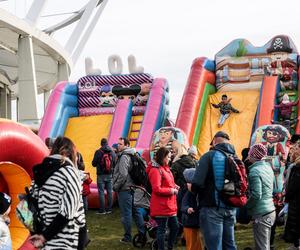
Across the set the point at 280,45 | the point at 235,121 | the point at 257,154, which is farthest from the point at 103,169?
the point at 280,45

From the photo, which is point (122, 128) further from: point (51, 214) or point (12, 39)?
point (12, 39)

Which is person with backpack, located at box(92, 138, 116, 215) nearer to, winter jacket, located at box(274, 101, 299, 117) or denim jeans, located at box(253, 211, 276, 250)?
winter jacket, located at box(274, 101, 299, 117)

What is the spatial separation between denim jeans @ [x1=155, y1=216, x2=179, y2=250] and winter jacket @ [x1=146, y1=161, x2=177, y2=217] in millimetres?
111

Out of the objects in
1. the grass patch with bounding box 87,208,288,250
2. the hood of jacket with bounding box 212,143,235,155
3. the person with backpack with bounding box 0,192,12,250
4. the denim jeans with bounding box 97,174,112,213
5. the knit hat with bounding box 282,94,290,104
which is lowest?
the grass patch with bounding box 87,208,288,250

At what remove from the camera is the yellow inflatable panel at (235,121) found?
45.3 ft

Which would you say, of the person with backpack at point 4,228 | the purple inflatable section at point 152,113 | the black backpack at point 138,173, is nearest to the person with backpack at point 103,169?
the purple inflatable section at point 152,113

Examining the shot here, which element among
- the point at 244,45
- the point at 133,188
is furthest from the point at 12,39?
the point at 133,188

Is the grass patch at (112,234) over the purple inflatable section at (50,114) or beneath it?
beneath

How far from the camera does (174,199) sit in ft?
24.5

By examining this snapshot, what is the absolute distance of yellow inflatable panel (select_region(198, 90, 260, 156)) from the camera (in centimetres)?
1380

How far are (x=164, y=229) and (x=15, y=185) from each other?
1.91m

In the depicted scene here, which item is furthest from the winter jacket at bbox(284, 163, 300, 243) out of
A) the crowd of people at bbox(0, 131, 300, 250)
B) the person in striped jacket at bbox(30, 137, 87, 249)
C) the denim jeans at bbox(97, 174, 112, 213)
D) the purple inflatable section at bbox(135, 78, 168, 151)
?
the purple inflatable section at bbox(135, 78, 168, 151)

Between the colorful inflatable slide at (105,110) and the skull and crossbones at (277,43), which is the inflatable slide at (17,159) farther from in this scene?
the skull and crossbones at (277,43)

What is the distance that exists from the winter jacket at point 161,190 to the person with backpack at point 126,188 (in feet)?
3.72
